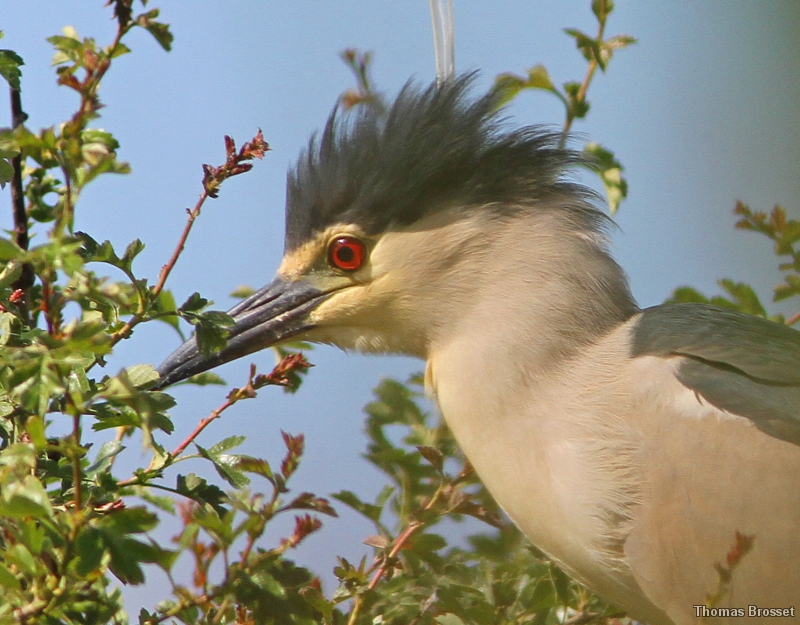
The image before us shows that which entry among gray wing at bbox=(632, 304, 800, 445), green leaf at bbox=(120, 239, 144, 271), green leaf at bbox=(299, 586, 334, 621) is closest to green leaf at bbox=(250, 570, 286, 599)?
green leaf at bbox=(299, 586, 334, 621)

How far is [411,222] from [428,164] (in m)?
0.14

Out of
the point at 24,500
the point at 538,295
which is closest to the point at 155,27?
the point at 24,500

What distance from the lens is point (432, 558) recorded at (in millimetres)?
1738

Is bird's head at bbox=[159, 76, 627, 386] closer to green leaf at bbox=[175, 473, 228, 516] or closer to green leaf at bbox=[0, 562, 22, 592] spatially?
green leaf at bbox=[175, 473, 228, 516]

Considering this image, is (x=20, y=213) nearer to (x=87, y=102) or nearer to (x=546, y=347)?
(x=87, y=102)

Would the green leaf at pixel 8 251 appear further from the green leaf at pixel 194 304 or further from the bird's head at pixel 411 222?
the bird's head at pixel 411 222

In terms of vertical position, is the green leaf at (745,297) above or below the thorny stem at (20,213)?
below

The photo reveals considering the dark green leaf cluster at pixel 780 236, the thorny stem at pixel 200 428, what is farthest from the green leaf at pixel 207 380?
the dark green leaf cluster at pixel 780 236

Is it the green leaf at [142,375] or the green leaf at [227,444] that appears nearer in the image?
the green leaf at [142,375]

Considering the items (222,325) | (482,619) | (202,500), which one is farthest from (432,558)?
(222,325)

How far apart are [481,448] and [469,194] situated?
605 mm

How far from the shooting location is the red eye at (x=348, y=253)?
2227mm

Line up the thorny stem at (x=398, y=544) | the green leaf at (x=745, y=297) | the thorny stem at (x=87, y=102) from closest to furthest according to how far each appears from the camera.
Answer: the thorny stem at (x=87, y=102)
the thorny stem at (x=398, y=544)
the green leaf at (x=745, y=297)

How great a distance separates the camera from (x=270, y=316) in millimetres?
2242
